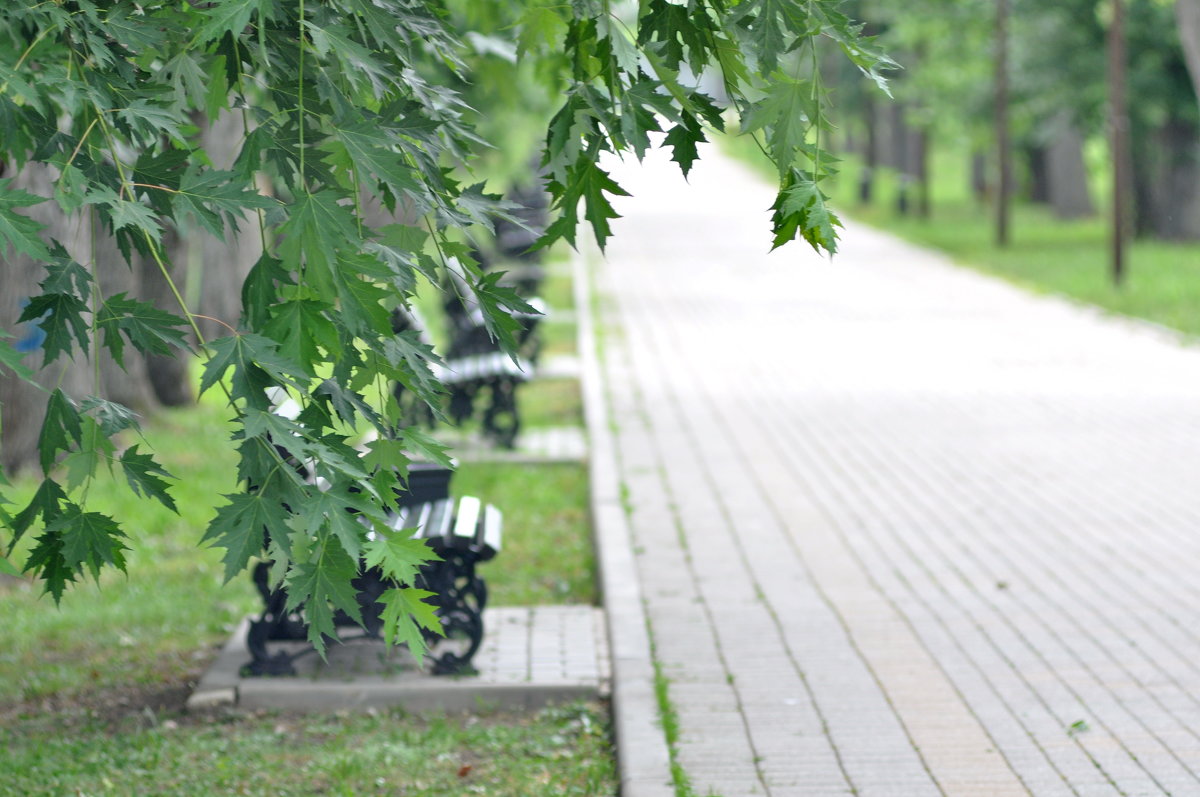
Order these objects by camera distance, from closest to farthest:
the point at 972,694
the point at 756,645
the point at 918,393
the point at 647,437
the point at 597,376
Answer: the point at 972,694 < the point at 756,645 < the point at 647,437 < the point at 918,393 < the point at 597,376

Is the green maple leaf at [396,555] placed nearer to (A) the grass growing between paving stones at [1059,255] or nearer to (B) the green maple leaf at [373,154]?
(B) the green maple leaf at [373,154]

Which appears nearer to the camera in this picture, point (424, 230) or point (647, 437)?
point (424, 230)

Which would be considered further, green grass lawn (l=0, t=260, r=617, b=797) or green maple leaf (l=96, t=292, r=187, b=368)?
green grass lawn (l=0, t=260, r=617, b=797)

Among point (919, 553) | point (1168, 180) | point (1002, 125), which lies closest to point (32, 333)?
point (919, 553)

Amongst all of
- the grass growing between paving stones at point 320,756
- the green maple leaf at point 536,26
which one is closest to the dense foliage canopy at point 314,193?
the green maple leaf at point 536,26

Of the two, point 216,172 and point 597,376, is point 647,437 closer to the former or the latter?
point 597,376

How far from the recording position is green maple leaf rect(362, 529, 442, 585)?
300 centimetres

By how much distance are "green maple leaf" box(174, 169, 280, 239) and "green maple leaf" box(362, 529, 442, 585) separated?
0.69 m

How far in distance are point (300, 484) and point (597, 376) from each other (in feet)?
36.3

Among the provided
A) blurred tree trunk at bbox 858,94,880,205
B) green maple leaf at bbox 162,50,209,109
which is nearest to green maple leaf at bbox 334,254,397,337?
green maple leaf at bbox 162,50,209,109

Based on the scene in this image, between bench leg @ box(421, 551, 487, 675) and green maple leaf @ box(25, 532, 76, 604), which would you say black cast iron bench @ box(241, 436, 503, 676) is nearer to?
bench leg @ box(421, 551, 487, 675)

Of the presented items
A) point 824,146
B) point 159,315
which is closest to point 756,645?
point 824,146

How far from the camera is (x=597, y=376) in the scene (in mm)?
13961

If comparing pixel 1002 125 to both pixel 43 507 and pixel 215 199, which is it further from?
pixel 43 507
